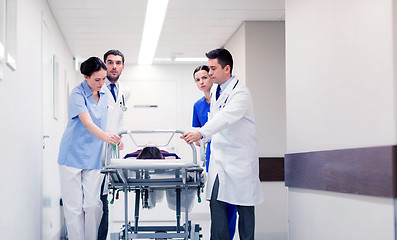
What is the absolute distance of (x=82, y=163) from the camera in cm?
390

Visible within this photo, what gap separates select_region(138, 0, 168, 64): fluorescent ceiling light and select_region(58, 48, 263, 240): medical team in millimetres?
1513

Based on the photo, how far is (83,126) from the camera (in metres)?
3.96

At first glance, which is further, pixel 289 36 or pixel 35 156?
pixel 35 156

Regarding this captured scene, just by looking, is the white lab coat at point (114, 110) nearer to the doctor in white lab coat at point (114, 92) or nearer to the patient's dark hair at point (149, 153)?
the doctor in white lab coat at point (114, 92)

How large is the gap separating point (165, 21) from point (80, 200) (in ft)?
9.44

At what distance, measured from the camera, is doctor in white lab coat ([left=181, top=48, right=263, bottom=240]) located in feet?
12.0

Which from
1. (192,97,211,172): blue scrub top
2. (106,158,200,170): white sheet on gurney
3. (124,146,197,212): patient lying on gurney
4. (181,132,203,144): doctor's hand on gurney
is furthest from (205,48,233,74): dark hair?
(192,97,211,172): blue scrub top

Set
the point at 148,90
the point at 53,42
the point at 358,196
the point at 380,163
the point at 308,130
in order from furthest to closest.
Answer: the point at 148,90, the point at 53,42, the point at 308,130, the point at 358,196, the point at 380,163

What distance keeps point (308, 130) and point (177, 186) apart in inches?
38.7

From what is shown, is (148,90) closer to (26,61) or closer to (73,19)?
(73,19)

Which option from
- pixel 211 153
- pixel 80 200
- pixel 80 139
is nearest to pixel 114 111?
pixel 80 139

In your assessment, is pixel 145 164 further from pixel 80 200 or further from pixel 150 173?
pixel 80 200

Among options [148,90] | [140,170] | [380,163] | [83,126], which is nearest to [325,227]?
[380,163]

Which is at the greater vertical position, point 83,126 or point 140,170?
point 83,126
